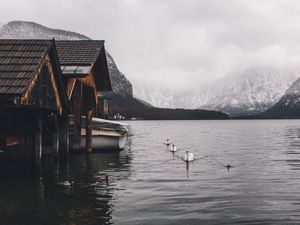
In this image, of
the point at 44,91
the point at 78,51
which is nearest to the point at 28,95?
the point at 44,91

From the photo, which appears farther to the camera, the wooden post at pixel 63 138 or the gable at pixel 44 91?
the wooden post at pixel 63 138

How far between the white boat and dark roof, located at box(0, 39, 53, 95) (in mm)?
15164

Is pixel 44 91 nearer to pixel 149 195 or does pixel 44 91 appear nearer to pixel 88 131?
pixel 149 195

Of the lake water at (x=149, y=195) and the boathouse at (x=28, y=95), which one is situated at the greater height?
the boathouse at (x=28, y=95)

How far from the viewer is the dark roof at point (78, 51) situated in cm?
3528

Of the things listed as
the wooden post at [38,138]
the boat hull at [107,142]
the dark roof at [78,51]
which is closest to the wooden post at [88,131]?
the boat hull at [107,142]

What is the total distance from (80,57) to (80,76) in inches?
116

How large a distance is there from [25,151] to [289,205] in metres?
16.8

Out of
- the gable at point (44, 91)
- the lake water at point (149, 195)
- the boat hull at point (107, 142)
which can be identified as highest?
the gable at point (44, 91)

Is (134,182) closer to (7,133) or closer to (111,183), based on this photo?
(111,183)

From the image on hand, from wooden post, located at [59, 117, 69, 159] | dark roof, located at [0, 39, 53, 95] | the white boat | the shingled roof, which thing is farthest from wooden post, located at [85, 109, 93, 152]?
dark roof, located at [0, 39, 53, 95]

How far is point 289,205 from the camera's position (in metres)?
19.3

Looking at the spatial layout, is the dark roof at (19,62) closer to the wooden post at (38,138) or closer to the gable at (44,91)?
the gable at (44,91)

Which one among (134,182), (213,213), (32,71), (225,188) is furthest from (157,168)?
(213,213)
